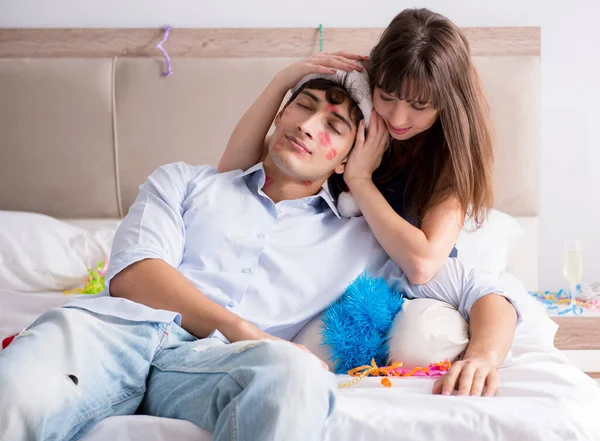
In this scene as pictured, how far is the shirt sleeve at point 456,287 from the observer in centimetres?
171

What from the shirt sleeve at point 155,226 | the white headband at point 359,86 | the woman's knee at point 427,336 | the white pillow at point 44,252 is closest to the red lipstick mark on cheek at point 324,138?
the white headband at point 359,86

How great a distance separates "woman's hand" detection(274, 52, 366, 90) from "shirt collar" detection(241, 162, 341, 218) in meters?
0.24

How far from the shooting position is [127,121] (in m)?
3.15

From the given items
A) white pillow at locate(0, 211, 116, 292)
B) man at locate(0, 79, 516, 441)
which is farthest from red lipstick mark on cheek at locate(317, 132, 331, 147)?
white pillow at locate(0, 211, 116, 292)

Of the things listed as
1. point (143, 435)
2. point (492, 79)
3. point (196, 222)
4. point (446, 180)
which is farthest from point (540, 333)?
point (492, 79)

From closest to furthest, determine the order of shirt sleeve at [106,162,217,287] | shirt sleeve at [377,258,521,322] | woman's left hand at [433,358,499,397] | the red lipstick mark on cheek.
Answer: woman's left hand at [433,358,499,397] → shirt sleeve at [106,162,217,287] → shirt sleeve at [377,258,521,322] → the red lipstick mark on cheek

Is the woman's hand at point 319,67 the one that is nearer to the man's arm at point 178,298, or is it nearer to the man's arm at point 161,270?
the man's arm at point 161,270

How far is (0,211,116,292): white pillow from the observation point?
2.54 m

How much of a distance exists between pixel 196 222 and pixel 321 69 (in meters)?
0.50

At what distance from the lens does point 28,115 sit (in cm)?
312

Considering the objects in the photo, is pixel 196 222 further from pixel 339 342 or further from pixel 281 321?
pixel 339 342

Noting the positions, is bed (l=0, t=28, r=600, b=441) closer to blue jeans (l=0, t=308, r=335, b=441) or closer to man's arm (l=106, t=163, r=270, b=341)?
man's arm (l=106, t=163, r=270, b=341)

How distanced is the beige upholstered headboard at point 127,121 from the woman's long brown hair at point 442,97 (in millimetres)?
1365

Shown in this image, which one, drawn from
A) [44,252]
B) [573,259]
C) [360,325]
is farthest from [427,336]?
[44,252]
